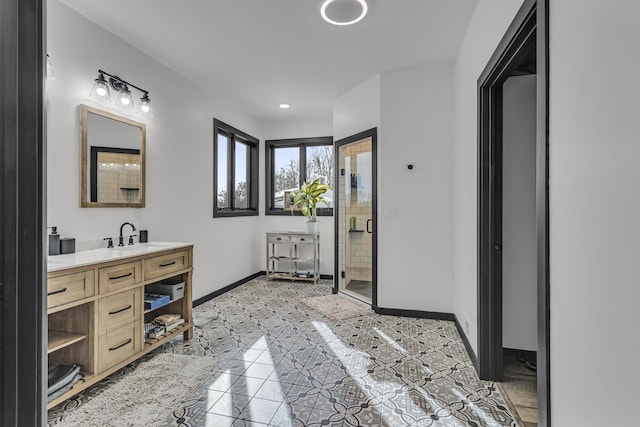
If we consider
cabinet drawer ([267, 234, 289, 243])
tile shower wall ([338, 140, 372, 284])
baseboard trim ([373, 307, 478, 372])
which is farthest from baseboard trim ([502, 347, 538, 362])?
cabinet drawer ([267, 234, 289, 243])

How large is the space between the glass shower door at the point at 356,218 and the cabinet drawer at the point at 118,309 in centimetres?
233

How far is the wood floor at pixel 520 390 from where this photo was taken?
1.81 metres

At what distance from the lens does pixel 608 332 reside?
35.0 inches

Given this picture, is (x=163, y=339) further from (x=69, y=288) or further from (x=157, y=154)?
(x=157, y=154)

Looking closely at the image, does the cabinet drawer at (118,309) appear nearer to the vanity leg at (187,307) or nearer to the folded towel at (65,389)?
the folded towel at (65,389)

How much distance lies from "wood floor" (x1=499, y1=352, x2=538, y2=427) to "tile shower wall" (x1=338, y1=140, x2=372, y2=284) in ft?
5.65

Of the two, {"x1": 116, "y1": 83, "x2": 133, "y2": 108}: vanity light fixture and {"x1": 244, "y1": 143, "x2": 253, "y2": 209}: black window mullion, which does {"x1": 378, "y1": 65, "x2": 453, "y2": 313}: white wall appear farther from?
{"x1": 244, "y1": 143, "x2": 253, "y2": 209}: black window mullion

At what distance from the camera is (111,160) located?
2.70m

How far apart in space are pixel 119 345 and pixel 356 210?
2786mm

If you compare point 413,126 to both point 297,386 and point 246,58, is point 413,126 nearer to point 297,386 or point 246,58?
point 246,58

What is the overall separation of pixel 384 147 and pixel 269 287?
8.49 ft

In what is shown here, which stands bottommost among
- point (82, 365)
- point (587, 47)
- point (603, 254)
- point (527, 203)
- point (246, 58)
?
point (82, 365)

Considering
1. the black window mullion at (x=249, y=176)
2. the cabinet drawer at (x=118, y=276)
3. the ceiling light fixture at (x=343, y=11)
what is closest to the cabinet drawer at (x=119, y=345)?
the cabinet drawer at (x=118, y=276)

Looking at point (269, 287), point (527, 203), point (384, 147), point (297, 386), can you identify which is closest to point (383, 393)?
point (297, 386)
